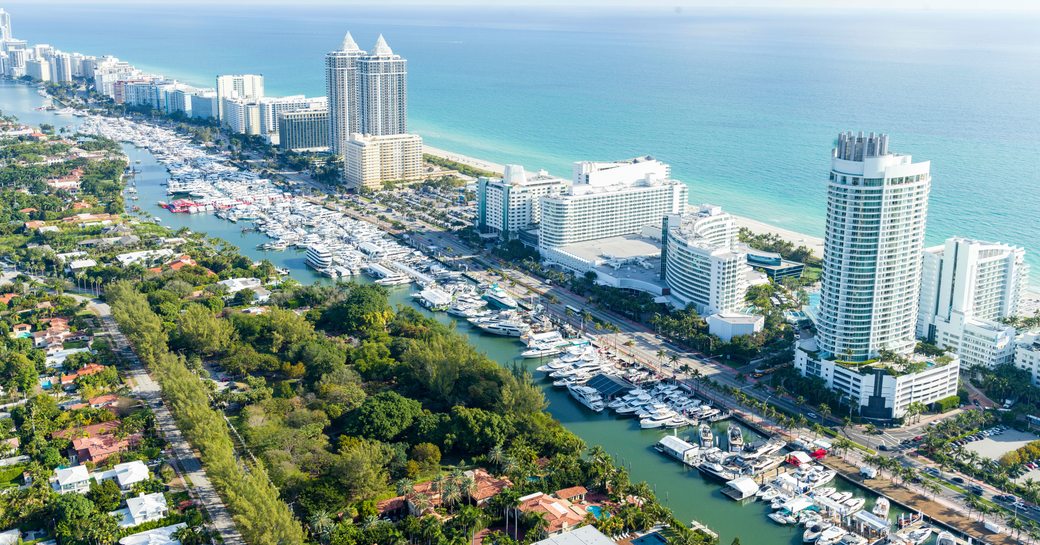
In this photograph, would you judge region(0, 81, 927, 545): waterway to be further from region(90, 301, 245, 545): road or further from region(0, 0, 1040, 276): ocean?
region(0, 0, 1040, 276): ocean

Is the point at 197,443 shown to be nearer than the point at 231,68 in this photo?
Yes

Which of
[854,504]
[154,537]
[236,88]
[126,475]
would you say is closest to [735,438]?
[854,504]

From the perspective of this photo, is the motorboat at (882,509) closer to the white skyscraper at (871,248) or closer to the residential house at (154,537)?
the white skyscraper at (871,248)

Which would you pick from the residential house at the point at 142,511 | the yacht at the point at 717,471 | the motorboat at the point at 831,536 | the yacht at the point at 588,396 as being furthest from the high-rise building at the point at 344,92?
the motorboat at the point at 831,536

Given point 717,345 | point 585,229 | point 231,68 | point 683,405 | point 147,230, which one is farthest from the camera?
point 231,68

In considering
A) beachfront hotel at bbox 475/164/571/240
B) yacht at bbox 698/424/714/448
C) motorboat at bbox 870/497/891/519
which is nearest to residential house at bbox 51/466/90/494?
yacht at bbox 698/424/714/448

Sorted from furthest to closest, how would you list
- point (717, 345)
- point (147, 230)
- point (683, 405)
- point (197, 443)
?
1. point (147, 230)
2. point (717, 345)
3. point (683, 405)
4. point (197, 443)

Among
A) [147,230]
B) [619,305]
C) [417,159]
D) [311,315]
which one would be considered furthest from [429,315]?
[417,159]

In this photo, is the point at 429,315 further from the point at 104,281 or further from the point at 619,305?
the point at 104,281
